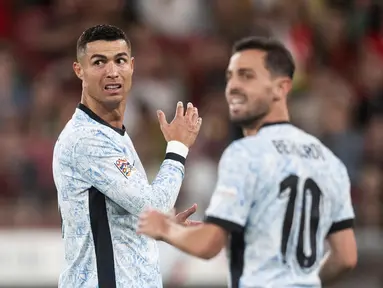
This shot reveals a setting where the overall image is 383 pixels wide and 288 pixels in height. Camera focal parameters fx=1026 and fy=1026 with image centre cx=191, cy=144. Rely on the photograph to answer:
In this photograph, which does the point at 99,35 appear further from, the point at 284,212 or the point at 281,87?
the point at 284,212

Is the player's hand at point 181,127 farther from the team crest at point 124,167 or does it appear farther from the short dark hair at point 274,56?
the short dark hair at point 274,56

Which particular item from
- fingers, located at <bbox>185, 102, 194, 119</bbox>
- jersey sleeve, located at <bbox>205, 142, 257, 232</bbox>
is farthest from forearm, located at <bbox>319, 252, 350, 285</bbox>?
fingers, located at <bbox>185, 102, 194, 119</bbox>

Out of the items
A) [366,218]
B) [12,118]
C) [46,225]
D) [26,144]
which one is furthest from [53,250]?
[366,218]

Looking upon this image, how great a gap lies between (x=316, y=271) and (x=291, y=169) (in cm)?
50

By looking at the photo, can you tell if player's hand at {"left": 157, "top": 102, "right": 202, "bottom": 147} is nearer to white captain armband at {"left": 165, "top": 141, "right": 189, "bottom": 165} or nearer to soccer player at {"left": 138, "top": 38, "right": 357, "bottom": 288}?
white captain armband at {"left": 165, "top": 141, "right": 189, "bottom": 165}

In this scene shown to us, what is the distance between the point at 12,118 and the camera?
11.3 m

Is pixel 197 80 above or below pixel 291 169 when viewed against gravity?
above

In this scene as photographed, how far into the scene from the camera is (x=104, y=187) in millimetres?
5207

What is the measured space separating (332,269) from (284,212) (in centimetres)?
45

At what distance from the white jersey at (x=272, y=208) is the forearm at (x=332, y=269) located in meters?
0.12

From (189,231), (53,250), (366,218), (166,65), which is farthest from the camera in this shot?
(166,65)

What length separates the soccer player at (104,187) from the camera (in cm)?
523

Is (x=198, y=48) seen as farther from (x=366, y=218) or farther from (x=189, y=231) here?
(x=189, y=231)

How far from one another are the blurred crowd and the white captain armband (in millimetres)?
4586
